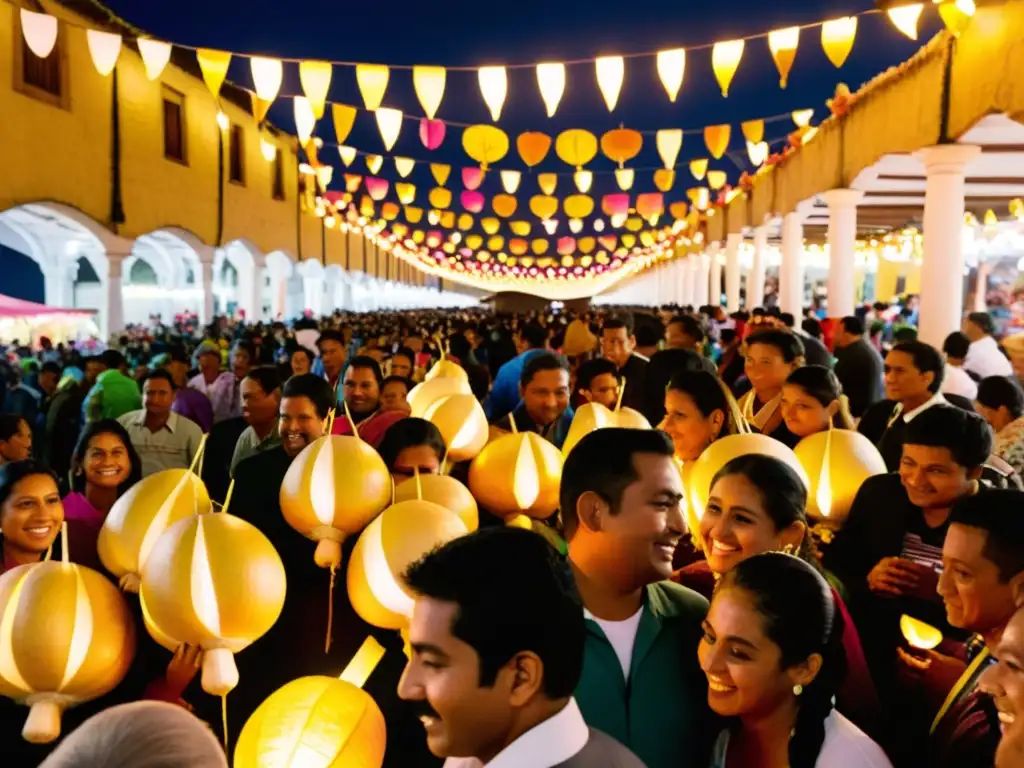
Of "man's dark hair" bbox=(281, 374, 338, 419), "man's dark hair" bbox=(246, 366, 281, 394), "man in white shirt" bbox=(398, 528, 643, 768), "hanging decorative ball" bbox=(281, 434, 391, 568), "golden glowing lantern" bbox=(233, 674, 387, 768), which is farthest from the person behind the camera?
"man's dark hair" bbox=(246, 366, 281, 394)

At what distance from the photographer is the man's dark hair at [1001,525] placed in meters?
2.03

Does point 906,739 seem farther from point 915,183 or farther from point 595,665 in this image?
point 915,183

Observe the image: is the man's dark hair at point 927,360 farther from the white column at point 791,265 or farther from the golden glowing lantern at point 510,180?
the golden glowing lantern at point 510,180

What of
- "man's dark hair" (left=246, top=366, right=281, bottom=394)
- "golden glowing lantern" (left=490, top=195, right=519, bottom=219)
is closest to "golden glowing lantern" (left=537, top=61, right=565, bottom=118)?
"man's dark hair" (left=246, top=366, right=281, bottom=394)

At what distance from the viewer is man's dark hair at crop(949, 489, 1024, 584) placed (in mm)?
2027

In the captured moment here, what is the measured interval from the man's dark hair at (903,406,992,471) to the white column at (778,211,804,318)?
42.7 feet

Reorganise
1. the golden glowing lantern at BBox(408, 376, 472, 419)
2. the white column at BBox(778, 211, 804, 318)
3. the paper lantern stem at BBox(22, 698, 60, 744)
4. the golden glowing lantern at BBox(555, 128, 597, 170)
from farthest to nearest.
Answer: the white column at BBox(778, 211, 804, 318), the golden glowing lantern at BBox(555, 128, 597, 170), the golden glowing lantern at BBox(408, 376, 472, 419), the paper lantern stem at BBox(22, 698, 60, 744)

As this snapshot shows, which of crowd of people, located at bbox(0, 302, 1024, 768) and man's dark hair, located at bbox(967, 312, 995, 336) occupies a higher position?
man's dark hair, located at bbox(967, 312, 995, 336)

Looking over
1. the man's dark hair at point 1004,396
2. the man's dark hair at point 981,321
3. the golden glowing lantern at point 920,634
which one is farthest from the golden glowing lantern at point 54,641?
the man's dark hair at point 981,321

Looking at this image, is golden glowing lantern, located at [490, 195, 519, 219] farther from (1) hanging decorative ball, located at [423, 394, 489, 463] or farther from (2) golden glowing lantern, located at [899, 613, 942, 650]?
(2) golden glowing lantern, located at [899, 613, 942, 650]

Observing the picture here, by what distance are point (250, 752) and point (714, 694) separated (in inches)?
34.4

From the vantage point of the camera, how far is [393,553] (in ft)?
6.84

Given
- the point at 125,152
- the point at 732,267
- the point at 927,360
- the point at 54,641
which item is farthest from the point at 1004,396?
the point at 732,267

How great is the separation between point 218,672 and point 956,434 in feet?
6.81
